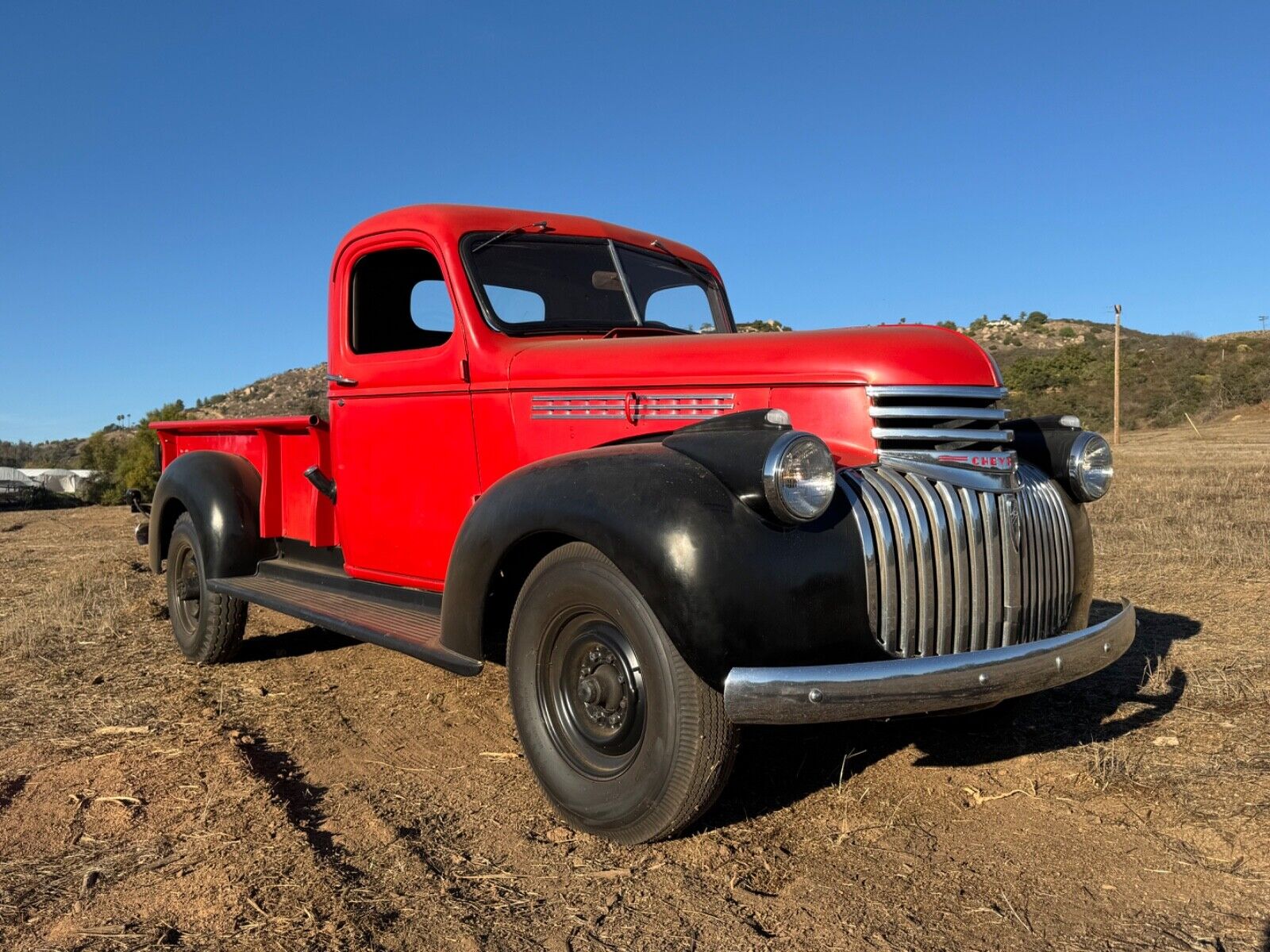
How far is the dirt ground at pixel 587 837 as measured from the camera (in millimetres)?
2355

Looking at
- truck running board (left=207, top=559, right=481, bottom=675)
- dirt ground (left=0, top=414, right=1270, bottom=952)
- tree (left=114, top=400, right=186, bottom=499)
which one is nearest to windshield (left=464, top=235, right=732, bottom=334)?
truck running board (left=207, top=559, right=481, bottom=675)

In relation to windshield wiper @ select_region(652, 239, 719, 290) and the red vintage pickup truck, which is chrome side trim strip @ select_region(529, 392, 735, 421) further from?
windshield wiper @ select_region(652, 239, 719, 290)

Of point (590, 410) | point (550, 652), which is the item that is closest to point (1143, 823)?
point (550, 652)

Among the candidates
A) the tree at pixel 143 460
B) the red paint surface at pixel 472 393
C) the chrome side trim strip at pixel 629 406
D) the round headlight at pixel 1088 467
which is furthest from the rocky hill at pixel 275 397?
the round headlight at pixel 1088 467

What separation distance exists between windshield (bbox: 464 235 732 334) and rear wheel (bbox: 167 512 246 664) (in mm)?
2220

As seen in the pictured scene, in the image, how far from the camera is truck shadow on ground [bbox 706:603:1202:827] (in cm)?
327

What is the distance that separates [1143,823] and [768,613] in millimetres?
1384

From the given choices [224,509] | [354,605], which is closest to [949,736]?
[354,605]

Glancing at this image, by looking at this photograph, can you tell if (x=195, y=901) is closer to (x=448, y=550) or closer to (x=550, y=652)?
(x=550, y=652)

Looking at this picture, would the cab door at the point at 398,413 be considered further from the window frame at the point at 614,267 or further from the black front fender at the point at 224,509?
the black front fender at the point at 224,509

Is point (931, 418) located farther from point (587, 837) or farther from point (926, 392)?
point (587, 837)

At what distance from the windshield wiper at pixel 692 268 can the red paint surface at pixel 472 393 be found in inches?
2.1

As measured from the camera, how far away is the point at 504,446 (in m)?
3.74

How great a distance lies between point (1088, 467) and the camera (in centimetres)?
353
